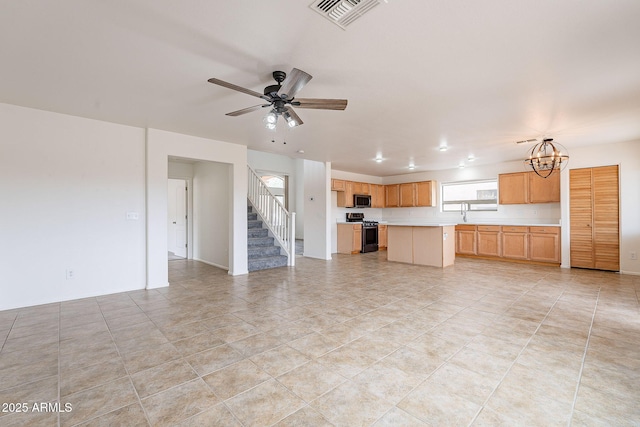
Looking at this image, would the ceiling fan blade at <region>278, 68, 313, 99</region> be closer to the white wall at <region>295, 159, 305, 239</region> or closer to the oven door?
the oven door

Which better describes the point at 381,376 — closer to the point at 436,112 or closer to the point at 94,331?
the point at 94,331

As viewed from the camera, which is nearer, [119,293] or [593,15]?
[593,15]

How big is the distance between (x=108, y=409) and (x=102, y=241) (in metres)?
3.23

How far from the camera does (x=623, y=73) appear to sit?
2.75m

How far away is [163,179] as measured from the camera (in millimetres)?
4656

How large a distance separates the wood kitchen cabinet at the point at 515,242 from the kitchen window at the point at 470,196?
1.03m

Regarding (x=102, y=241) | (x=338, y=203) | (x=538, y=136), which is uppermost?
(x=538, y=136)

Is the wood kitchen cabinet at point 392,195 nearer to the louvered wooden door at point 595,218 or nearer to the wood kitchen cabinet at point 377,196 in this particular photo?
the wood kitchen cabinet at point 377,196

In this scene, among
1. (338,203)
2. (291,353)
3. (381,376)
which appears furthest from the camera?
(338,203)

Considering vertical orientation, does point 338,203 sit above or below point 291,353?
above

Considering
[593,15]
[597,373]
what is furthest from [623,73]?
[597,373]

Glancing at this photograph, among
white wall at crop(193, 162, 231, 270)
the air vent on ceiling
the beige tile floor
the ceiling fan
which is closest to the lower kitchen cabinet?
the beige tile floor

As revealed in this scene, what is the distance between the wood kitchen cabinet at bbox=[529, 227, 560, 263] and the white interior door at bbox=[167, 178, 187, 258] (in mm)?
8540

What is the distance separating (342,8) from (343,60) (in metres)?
0.66
